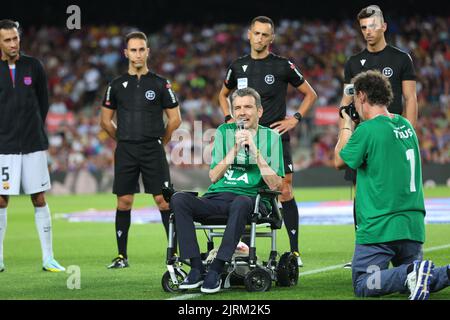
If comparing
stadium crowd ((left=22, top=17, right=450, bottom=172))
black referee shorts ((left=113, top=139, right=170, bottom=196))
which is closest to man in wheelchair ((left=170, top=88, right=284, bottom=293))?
black referee shorts ((left=113, top=139, right=170, bottom=196))

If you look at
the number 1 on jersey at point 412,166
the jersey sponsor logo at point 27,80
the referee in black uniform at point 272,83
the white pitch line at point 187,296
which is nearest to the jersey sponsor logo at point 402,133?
the number 1 on jersey at point 412,166

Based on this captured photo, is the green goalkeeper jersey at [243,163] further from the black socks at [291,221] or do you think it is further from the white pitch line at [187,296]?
the black socks at [291,221]

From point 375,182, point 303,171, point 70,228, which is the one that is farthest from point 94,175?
point 375,182

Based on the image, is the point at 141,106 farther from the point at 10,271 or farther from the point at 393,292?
the point at 393,292

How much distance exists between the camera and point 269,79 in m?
9.70

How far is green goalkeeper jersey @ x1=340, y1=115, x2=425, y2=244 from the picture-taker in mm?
6828

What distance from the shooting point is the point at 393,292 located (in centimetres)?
666

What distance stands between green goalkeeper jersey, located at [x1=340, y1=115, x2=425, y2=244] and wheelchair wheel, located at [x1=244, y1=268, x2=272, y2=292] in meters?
0.87

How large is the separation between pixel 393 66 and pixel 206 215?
276cm

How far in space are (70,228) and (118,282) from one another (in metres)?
7.74

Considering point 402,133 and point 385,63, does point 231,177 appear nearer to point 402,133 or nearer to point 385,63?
point 402,133

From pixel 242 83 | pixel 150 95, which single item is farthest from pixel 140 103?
pixel 242 83

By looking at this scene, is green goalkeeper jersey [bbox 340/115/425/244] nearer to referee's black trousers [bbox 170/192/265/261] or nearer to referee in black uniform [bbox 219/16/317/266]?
referee's black trousers [bbox 170/192/265/261]
